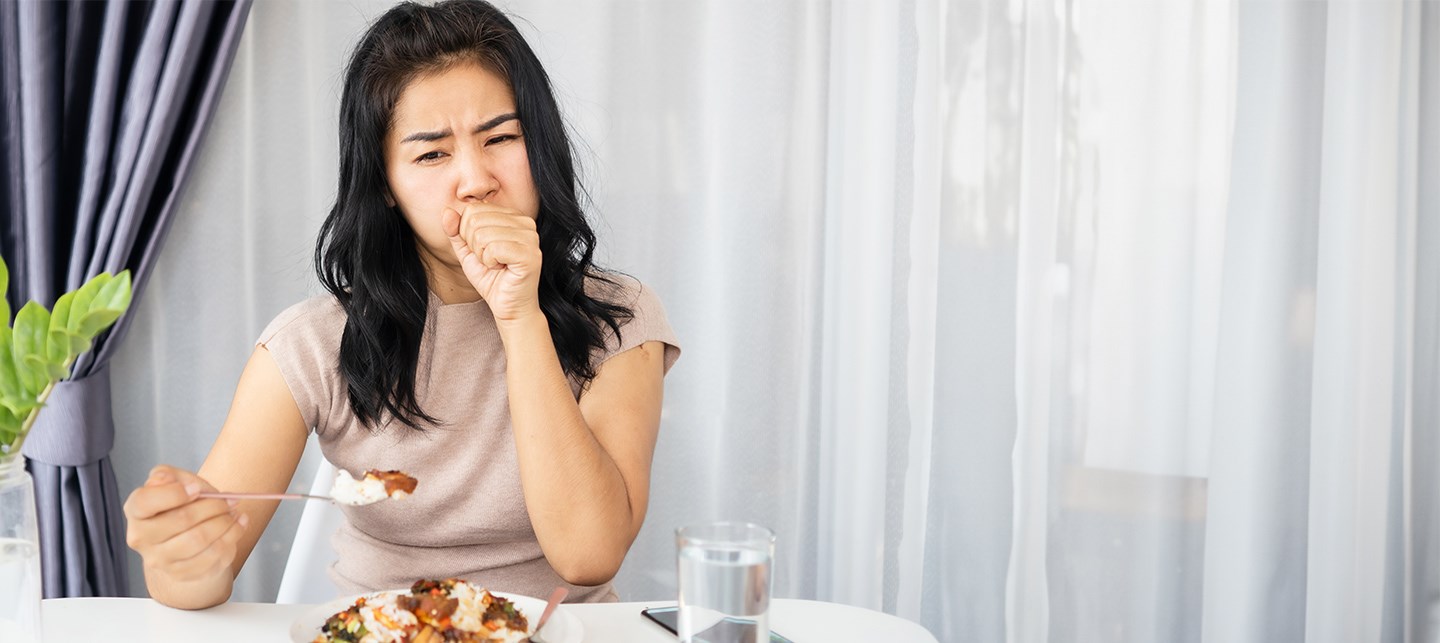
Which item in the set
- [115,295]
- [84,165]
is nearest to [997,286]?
[115,295]

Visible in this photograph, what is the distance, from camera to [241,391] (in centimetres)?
152

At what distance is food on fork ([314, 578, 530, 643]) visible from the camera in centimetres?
93

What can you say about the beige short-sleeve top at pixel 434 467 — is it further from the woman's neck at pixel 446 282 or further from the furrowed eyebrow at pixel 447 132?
the furrowed eyebrow at pixel 447 132

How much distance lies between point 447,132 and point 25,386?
0.72 metres

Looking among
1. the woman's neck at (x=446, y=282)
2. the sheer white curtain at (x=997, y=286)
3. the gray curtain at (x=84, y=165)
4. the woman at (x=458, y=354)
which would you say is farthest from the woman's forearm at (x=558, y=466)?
the gray curtain at (x=84, y=165)

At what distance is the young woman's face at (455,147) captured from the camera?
151 cm

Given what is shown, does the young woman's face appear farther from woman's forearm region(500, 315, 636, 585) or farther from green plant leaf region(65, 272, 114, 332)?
green plant leaf region(65, 272, 114, 332)

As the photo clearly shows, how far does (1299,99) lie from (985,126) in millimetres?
586

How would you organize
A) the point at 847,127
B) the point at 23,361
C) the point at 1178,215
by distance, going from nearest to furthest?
the point at 23,361 → the point at 1178,215 → the point at 847,127

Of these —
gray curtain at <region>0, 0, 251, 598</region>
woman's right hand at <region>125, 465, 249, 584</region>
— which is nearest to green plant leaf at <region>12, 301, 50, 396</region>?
woman's right hand at <region>125, 465, 249, 584</region>

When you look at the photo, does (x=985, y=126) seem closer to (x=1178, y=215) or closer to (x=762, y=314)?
(x=1178, y=215)

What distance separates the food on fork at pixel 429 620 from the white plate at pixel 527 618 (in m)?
0.02

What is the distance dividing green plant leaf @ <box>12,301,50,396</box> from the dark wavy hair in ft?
2.11

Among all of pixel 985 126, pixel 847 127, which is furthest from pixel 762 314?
pixel 985 126
